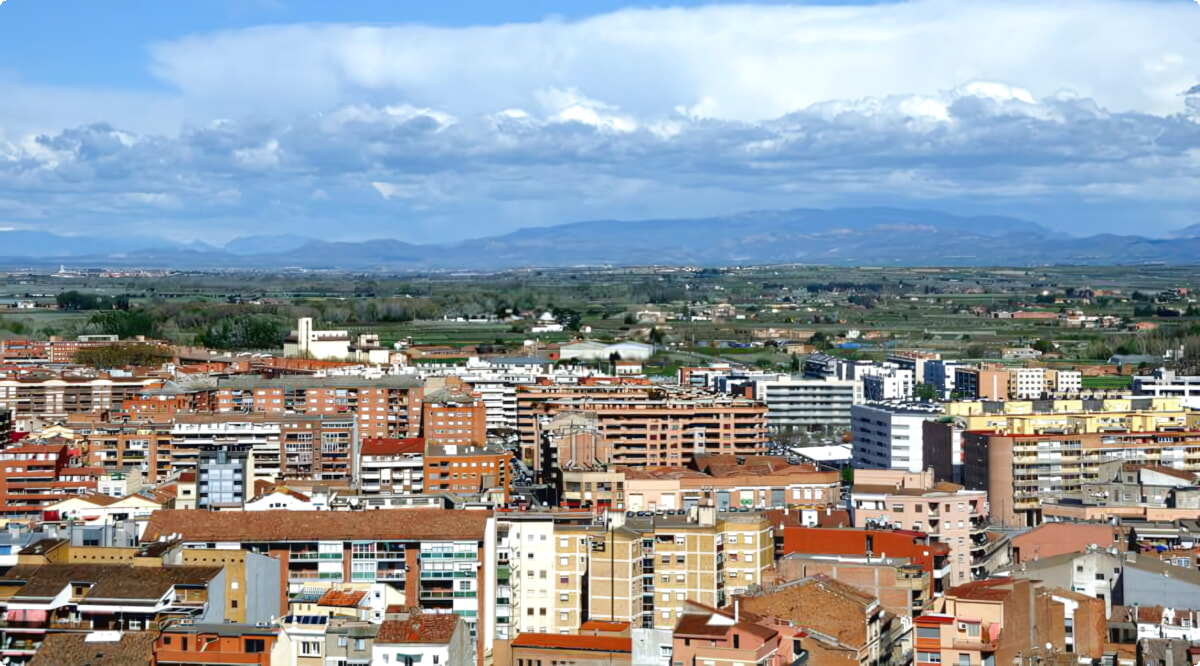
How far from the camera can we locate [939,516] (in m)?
24.9

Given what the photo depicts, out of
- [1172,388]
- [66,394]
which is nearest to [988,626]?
[1172,388]

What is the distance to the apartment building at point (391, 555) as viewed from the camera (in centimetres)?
1942

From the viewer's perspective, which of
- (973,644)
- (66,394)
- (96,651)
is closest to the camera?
(96,651)

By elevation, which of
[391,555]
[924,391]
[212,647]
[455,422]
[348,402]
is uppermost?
[348,402]

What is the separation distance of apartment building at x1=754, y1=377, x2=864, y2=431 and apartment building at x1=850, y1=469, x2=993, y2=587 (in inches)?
876

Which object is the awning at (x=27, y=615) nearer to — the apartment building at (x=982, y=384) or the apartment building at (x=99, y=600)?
the apartment building at (x=99, y=600)

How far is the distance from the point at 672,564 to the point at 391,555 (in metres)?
3.08

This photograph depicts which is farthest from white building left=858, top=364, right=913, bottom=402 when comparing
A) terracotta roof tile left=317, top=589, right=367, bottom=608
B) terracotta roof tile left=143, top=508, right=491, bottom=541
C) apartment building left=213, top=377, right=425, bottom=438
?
terracotta roof tile left=317, top=589, right=367, bottom=608

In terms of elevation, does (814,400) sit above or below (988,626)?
above

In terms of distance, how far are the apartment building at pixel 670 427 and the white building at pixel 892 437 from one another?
79.2 inches

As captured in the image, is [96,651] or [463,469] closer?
[96,651]

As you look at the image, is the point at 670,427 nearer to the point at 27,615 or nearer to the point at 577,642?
the point at 577,642

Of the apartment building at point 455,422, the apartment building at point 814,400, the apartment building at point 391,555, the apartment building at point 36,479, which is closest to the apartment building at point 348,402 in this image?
the apartment building at point 455,422

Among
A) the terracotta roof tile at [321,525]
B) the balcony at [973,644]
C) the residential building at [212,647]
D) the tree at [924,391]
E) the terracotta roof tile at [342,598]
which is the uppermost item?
the terracotta roof tile at [321,525]
